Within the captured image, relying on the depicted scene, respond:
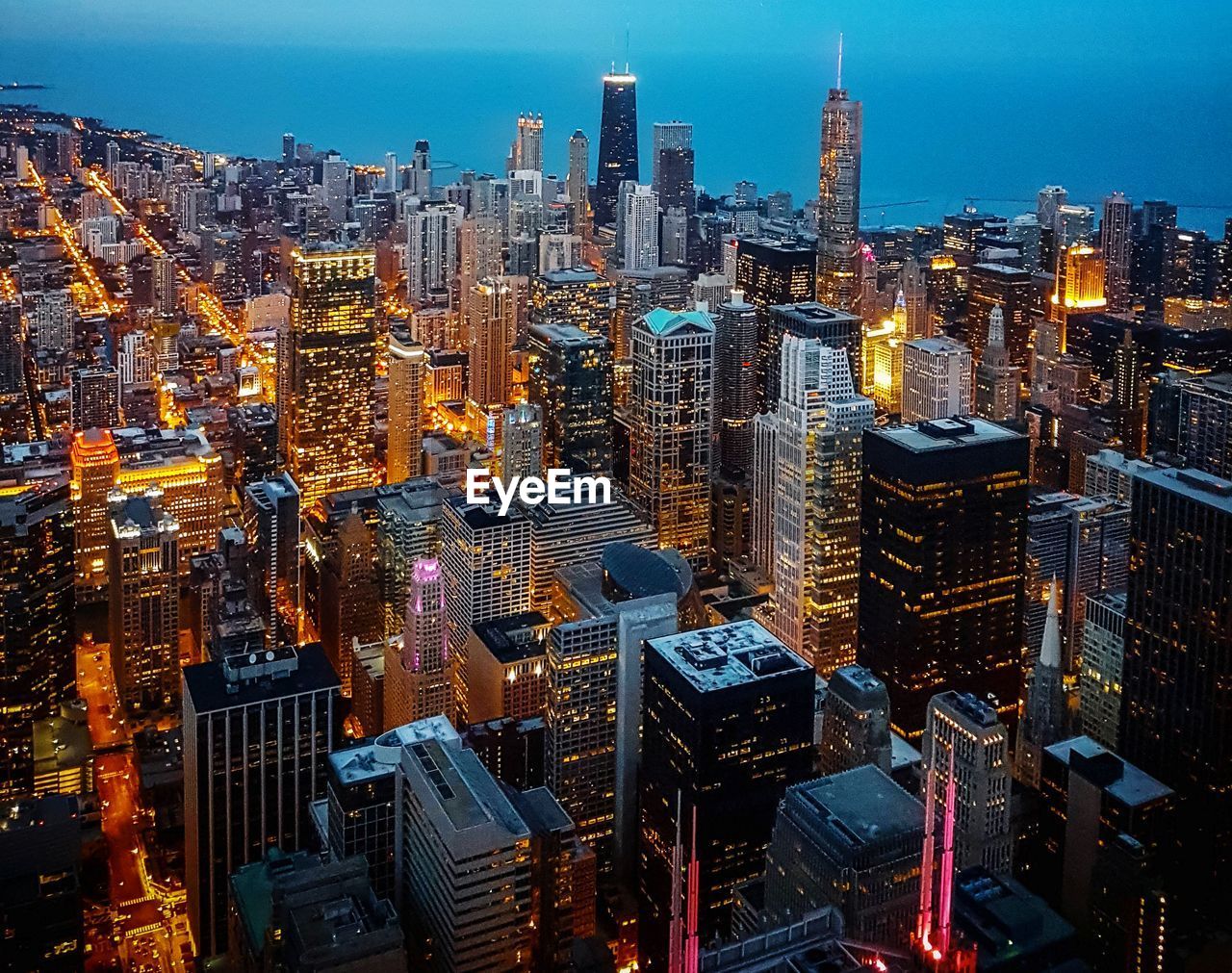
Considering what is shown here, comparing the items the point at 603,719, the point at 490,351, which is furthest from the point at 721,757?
the point at 490,351

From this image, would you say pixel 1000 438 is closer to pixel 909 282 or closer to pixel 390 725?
pixel 390 725

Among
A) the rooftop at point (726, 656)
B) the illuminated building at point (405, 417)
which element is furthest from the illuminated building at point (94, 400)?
the rooftop at point (726, 656)

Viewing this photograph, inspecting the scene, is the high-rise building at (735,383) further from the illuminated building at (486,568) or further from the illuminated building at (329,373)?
the illuminated building at (486,568)

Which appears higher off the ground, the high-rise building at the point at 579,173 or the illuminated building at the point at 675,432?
the high-rise building at the point at 579,173

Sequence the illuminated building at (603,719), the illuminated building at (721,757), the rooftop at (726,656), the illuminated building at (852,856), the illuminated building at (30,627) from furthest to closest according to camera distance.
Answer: the illuminated building at (603,719) < the illuminated building at (30,627) < the rooftop at (726,656) < the illuminated building at (721,757) < the illuminated building at (852,856)

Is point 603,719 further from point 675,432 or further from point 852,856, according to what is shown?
point 675,432

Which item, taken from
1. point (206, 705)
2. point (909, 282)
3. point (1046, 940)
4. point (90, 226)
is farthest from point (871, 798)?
point (90, 226)
